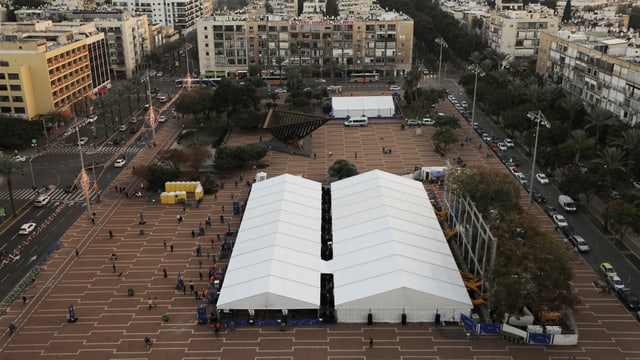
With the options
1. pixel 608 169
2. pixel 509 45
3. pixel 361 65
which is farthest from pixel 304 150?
pixel 509 45

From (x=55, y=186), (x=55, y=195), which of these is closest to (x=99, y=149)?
(x=55, y=186)

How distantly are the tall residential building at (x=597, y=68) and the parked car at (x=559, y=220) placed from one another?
25.7 m

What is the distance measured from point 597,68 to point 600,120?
1682 centimetres

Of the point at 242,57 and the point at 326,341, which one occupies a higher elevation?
the point at 242,57

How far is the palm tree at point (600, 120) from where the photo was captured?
262 feet

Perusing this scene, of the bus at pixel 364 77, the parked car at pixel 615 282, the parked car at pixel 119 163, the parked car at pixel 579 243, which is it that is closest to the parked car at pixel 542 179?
the parked car at pixel 579 243

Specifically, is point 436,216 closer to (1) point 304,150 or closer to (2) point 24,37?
(1) point 304,150

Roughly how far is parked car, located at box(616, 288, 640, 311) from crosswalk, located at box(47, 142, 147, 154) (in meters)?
69.1

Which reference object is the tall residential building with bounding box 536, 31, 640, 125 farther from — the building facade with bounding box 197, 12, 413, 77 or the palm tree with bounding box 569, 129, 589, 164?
the building facade with bounding box 197, 12, 413, 77

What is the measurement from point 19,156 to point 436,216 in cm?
6331

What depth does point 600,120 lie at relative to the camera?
262 ft

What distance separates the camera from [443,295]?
154 ft

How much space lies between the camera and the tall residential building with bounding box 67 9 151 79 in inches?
5630

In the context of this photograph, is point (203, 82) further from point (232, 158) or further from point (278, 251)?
point (278, 251)
